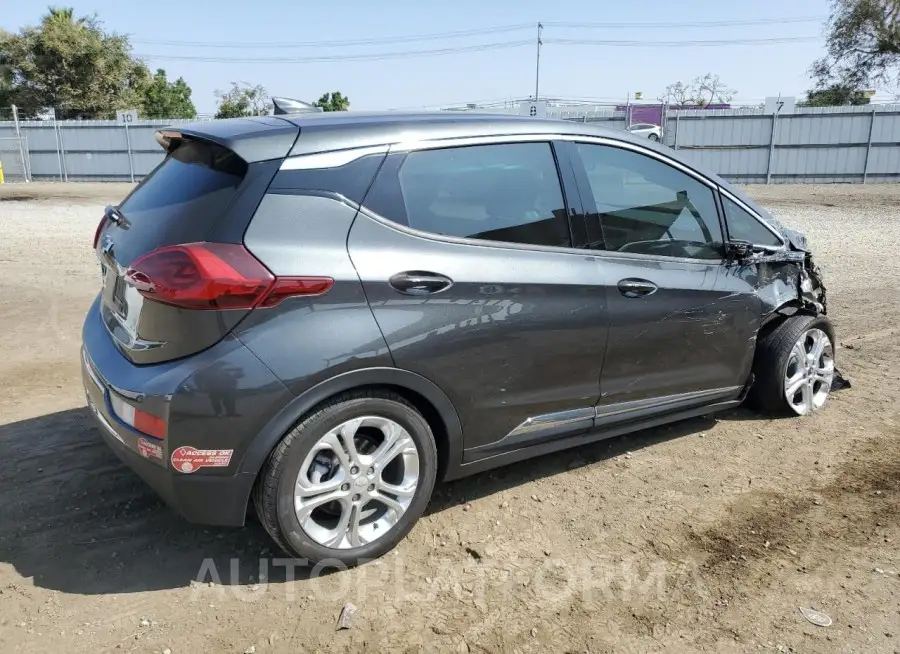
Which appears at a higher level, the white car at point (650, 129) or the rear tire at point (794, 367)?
the white car at point (650, 129)

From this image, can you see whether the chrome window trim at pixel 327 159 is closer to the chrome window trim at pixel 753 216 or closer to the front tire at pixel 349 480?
the front tire at pixel 349 480

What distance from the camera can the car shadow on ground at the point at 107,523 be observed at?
2.95 meters

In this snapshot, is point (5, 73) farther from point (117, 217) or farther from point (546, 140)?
point (546, 140)

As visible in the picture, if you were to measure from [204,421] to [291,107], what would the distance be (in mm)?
1718

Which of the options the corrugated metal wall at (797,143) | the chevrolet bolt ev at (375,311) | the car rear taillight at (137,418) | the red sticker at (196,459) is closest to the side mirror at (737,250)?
the chevrolet bolt ev at (375,311)

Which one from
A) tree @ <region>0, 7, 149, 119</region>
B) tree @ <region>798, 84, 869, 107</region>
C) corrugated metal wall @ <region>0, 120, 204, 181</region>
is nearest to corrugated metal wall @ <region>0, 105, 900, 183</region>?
corrugated metal wall @ <region>0, 120, 204, 181</region>

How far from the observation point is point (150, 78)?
44.4 metres

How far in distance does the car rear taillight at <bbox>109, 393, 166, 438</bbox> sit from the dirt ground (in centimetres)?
68

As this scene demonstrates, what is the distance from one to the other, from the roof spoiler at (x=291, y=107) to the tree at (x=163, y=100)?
40.9m

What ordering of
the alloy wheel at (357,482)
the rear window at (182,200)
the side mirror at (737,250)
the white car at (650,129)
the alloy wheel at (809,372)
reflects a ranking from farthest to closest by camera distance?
the white car at (650,129) → the alloy wheel at (809,372) → the side mirror at (737,250) → the alloy wheel at (357,482) → the rear window at (182,200)

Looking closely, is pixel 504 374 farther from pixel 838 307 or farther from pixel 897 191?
pixel 897 191

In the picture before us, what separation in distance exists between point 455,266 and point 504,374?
55 centimetres

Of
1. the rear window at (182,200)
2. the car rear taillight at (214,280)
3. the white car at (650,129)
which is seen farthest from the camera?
the white car at (650,129)

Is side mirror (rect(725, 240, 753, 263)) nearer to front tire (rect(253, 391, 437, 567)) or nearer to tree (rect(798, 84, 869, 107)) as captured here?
front tire (rect(253, 391, 437, 567))
